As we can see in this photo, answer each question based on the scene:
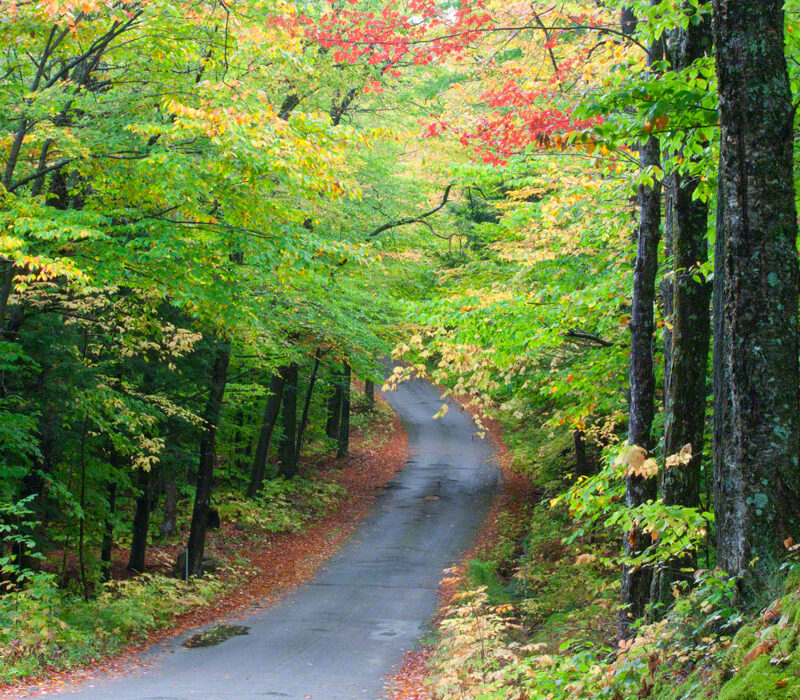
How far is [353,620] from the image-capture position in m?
12.9

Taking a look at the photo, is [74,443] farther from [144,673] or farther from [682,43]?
[682,43]

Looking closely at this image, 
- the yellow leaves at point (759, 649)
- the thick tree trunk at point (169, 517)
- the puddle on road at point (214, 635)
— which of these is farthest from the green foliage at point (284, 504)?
the yellow leaves at point (759, 649)

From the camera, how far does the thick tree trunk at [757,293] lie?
13.0 feet

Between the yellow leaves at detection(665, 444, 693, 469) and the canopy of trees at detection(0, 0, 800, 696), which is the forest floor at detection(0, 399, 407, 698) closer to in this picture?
the canopy of trees at detection(0, 0, 800, 696)

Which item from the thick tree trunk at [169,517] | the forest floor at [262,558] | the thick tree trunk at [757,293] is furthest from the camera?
the thick tree trunk at [169,517]

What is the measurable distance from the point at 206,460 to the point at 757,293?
1354 cm

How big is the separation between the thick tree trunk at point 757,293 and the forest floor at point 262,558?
770 cm

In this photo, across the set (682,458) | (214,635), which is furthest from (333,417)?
(682,458)

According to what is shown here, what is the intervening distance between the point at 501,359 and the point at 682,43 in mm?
4908

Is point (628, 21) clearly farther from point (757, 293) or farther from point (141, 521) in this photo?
point (141, 521)

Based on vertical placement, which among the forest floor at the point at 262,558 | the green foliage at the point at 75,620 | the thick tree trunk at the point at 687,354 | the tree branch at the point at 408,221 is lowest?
the forest floor at the point at 262,558

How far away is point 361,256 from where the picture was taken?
10.9 metres

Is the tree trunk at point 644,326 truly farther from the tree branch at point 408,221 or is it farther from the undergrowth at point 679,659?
the tree branch at point 408,221

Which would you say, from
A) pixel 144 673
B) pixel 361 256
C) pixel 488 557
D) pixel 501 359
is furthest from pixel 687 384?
pixel 488 557
